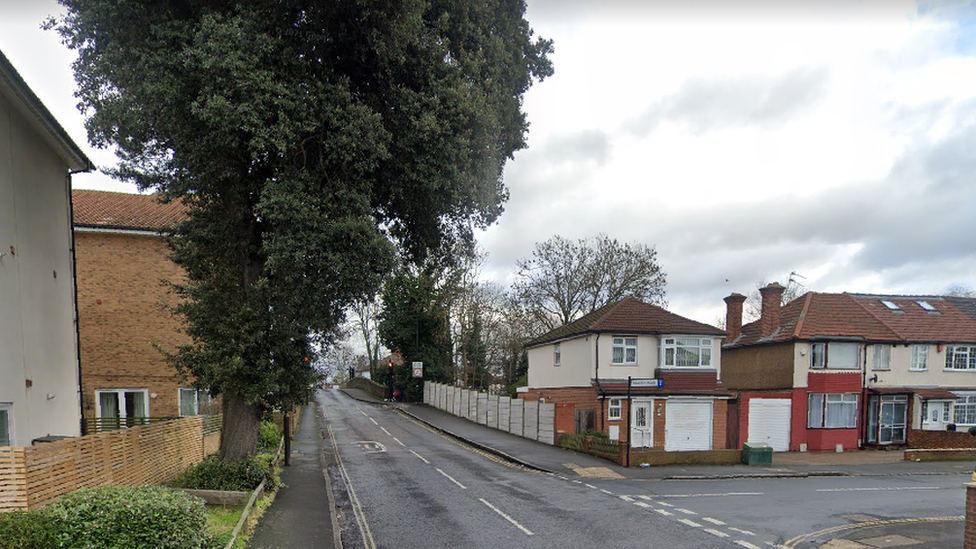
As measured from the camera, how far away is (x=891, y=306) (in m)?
35.5

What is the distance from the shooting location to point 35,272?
1295 cm

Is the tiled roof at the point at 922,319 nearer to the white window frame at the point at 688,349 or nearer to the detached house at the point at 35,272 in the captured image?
the white window frame at the point at 688,349

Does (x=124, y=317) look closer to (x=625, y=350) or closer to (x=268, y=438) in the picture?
(x=268, y=438)

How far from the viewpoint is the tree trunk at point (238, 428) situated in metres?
14.6

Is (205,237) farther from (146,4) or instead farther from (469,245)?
(469,245)

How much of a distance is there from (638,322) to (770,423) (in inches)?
316

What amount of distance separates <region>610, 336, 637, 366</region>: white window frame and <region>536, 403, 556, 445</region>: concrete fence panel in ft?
12.0

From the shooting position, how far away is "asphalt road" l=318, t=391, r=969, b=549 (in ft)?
38.4

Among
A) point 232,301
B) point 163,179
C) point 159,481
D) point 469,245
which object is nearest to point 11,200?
point 163,179

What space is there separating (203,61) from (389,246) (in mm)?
4894

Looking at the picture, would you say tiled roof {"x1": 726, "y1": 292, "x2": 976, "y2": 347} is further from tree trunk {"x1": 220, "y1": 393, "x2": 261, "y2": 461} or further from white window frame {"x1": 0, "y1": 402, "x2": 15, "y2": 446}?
white window frame {"x1": 0, "y1": 402, "x2": 15, "y2": 446}

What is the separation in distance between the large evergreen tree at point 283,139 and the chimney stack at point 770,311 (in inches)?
909

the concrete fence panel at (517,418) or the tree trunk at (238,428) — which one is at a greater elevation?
the tree trunk at (238,428)

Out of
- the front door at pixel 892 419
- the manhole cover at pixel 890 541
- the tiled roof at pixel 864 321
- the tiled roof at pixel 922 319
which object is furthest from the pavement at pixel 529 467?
the tiled roof at pixel 922 319
